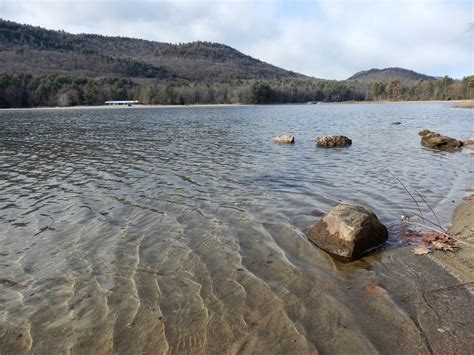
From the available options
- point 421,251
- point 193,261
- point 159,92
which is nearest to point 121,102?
point 159,92

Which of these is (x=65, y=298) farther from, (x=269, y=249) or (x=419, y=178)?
(x=419, y=178)

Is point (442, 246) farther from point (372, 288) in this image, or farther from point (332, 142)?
point (332, 142)

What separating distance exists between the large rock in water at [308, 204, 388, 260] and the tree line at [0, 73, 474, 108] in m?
138

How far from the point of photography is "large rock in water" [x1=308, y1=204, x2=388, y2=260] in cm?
754

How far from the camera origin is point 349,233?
7.59 meters

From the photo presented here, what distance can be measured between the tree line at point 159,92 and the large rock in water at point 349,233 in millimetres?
137737

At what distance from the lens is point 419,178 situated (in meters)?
14.7

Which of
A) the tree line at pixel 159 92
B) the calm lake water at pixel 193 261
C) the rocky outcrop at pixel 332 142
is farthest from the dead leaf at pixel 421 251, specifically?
the tree line at pixel 159 92

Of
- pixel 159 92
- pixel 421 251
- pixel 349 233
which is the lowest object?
pixel 159 92

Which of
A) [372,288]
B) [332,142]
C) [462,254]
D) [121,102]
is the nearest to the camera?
[372,288]

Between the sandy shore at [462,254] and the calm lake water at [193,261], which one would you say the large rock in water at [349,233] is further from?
the sandy shore at [462,254]

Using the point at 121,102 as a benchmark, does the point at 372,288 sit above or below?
above

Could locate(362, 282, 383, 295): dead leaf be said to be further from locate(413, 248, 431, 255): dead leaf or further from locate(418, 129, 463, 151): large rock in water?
locate(418, 129, 463, 151): large rock in water

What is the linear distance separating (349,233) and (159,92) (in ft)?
507
